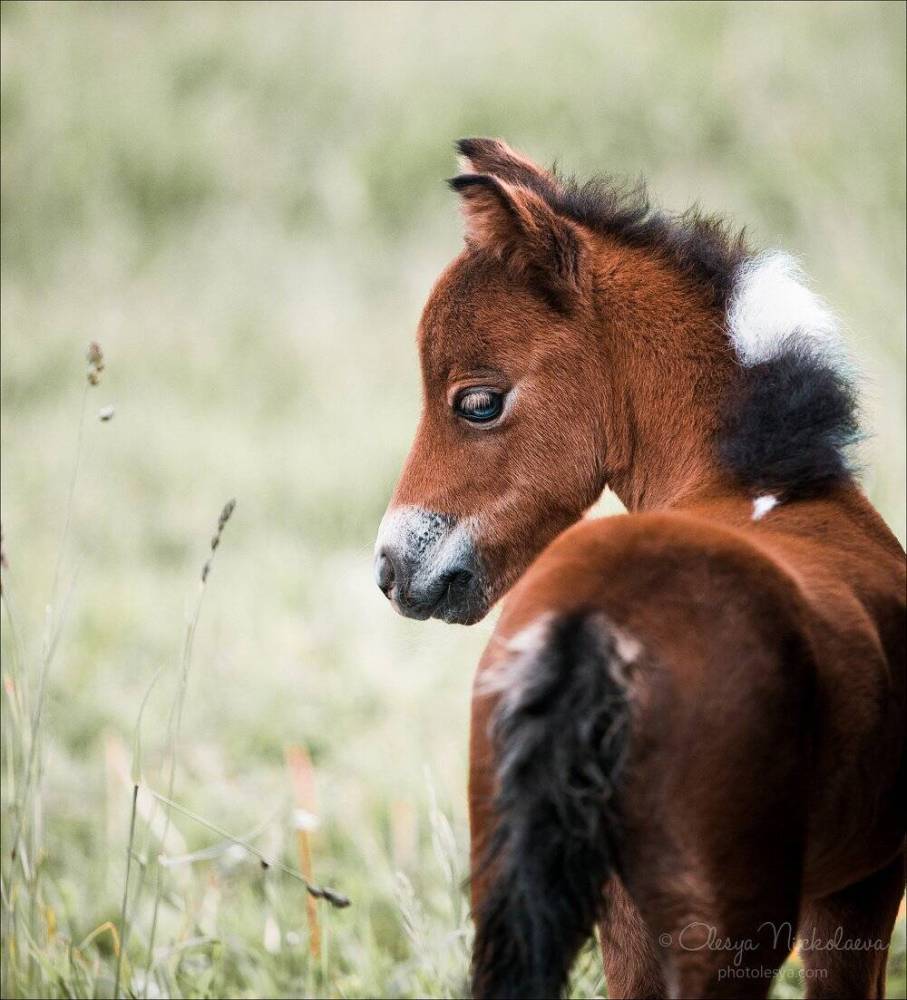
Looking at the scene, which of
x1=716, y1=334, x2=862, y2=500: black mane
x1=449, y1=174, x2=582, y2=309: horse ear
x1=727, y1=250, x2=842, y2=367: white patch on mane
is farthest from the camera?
x1=449, y1=174, x2=582, y2=309: horse ear

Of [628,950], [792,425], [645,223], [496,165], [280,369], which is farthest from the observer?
[280,369]

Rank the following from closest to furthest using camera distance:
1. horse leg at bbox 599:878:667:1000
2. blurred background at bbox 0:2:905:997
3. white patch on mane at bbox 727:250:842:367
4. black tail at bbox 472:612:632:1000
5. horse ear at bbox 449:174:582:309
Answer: black tail at bbox 472:612:632:1000 < horse leg at bbox 599:878:667:1000 < white patch on mane at bbox 727:250:842:367 < horse ear at bbox 449:174:582:309 < blurred background at bbox 0:2:905:997

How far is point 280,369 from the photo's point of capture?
856 centimetres

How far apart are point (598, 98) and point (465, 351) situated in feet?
24.7

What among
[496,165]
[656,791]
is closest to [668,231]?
[496,165]

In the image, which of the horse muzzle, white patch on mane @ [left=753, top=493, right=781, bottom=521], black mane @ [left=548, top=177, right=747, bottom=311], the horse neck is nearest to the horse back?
white patch on mane @ [left=753, top=493, right=781, bottom=521]

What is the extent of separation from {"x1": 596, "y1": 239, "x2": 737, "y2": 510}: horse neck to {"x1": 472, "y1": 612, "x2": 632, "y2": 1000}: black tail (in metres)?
0.83

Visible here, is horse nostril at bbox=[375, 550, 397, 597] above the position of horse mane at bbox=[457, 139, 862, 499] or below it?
below

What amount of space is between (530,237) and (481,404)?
0.34m

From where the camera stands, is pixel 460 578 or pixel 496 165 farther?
pixel 496 165

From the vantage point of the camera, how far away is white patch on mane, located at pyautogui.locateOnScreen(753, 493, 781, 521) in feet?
6.66

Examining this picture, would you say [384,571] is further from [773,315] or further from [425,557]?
[773,315]

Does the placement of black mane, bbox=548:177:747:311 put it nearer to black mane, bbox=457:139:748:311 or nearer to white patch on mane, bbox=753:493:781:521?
black mane, bbox=457:139:748:311

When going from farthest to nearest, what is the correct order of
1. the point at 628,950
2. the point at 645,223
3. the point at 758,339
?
1. the point at 645,223
2. the point at 758,339
3. the point at 628,950
